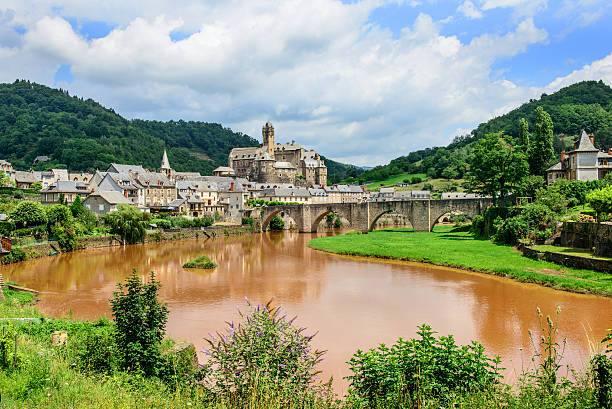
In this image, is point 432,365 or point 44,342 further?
point 44,342

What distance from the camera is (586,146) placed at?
141ft

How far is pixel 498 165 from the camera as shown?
141ft

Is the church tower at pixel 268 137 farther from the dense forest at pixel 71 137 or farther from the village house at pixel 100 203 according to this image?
the village house at pixel 100 203

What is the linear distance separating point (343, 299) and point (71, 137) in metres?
127

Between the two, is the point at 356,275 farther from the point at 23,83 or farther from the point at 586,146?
the point at 23,83

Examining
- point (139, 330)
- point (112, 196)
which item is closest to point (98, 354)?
point (139, 330)

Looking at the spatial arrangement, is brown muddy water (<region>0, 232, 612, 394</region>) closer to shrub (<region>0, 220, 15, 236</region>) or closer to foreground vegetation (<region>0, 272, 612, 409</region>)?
foreground vegetation (<region>0, 272, 612, 409</region>)

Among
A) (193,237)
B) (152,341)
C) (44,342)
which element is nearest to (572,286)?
(152,341)

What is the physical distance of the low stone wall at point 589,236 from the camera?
967 inches

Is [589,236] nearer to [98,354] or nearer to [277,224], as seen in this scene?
[98,354]

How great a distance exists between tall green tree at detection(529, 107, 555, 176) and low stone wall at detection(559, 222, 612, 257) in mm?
21964

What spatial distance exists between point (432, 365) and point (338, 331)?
8.71 metres

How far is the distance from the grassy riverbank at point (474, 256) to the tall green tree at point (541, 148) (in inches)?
480

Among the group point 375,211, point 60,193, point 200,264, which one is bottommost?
point 200,264
